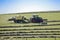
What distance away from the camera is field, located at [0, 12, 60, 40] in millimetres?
2859

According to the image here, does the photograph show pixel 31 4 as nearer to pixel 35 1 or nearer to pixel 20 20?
pixel 35 1

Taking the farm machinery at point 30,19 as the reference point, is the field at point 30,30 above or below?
below

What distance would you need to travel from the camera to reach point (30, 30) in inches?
113

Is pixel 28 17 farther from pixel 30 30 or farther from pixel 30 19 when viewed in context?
pixel 30 30

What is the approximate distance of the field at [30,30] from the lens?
2859 millimetres

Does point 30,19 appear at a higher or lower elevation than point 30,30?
higher

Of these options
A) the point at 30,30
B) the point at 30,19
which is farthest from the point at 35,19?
the point at 30,30

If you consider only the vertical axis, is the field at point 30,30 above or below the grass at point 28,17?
below

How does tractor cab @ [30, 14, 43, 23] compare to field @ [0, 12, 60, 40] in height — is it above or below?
above

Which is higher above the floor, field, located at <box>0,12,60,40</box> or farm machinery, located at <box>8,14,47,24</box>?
farm machinery, located at <box>8,14,47,24</box>

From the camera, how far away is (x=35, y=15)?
291 centimetres

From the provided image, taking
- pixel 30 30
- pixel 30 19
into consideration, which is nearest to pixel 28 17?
pixel 30 19

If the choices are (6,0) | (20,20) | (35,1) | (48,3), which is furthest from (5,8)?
(48,3)

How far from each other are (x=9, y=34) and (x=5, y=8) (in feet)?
1.40
